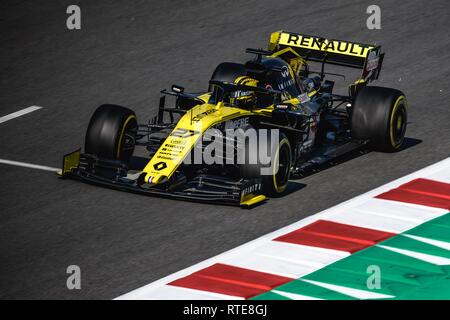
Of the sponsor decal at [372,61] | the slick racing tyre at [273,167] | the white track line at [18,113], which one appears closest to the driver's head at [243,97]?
the slick racing tyre at [273,167]

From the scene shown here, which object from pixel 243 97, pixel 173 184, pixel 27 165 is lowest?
pixel 27 165

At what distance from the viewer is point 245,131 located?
15.5 m

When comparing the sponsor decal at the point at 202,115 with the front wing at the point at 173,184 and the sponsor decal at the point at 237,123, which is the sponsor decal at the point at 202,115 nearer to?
the sponsor decal at the point at 237,123

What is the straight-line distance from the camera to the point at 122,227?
14531 millimetres

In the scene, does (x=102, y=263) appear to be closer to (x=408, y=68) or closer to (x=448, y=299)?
(x=448, y=299)

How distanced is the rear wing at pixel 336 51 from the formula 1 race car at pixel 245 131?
0.11ft

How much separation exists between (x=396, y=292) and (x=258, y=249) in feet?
6.43

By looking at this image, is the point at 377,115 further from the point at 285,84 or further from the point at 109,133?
the point at 109,133

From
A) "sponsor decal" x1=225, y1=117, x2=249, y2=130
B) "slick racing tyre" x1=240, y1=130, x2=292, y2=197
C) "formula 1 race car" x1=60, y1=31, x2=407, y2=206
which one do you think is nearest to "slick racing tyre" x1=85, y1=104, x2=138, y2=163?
"formula 1 race car" x1=60, y1=31, x2=407, y2=206

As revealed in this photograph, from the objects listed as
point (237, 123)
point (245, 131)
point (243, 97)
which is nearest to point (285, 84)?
point (243, 97)

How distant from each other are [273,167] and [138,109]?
5456mm

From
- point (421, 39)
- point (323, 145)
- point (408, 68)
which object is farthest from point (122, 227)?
point (421, 39)

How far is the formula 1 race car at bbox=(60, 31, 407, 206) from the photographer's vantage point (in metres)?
15.2

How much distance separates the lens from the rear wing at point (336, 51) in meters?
18.2
